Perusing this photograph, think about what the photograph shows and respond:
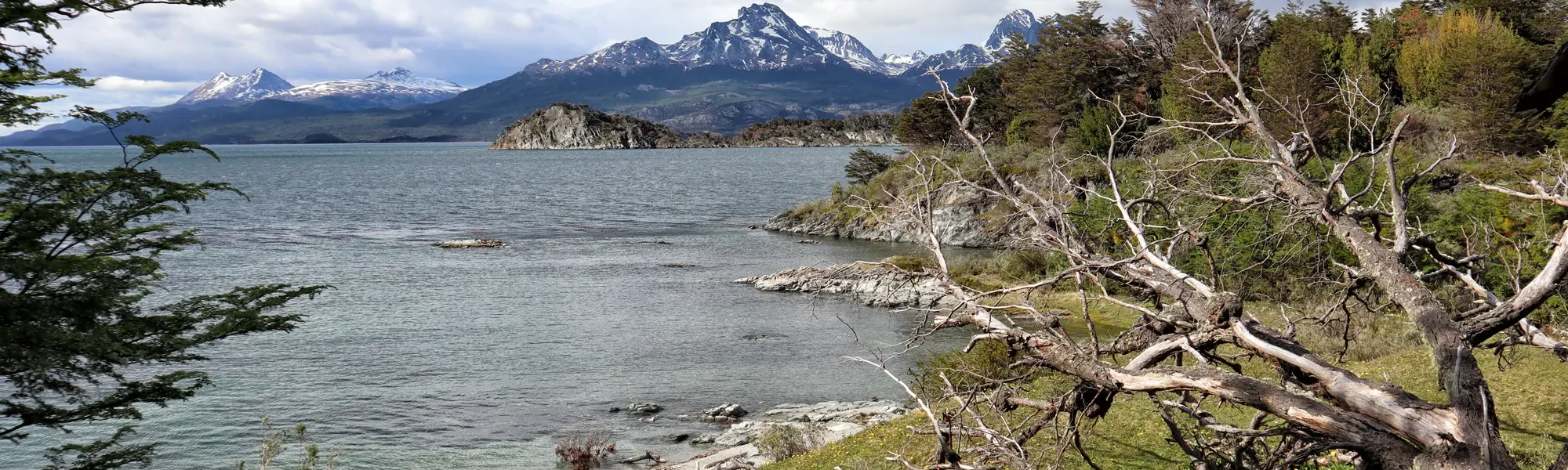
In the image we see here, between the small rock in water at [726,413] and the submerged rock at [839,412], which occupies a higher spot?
the submerged rock at [839,412]

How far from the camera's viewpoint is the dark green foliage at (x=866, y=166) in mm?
70188

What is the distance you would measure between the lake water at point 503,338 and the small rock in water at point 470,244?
42.7 inches

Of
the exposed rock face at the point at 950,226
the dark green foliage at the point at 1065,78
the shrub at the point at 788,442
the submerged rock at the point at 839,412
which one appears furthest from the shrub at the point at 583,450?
the dark green foliage at the point at 1065,78

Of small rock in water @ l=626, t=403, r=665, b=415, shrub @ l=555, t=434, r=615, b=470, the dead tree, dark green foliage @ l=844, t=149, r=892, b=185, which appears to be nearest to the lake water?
shrub @ l=555, t=434, r=615, b=470

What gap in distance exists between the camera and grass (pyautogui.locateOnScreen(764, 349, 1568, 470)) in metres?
10.4

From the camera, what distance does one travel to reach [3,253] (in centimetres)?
1088

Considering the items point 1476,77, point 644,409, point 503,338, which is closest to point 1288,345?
point 644,409

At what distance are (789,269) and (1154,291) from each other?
32.7m

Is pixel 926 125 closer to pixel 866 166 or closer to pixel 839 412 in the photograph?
pixel 866 166

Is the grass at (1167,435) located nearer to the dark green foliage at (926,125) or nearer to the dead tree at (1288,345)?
the dead tree at (1288,345)

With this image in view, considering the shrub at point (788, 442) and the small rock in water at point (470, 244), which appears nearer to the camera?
the shrub at point (788, 442)

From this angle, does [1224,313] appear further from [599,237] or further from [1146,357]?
[599,237]

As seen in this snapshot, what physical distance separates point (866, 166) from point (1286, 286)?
4452cm

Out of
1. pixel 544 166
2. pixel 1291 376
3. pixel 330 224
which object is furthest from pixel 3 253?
pixel 544 166
